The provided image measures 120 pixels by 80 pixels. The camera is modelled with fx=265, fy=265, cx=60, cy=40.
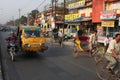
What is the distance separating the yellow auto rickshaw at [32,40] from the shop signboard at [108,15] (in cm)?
1357

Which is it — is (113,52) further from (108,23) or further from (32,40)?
(108,23)

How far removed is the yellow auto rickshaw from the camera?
16.5 metres

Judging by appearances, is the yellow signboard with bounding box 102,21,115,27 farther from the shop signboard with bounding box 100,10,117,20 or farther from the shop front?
the shop signboard with bounding box 100,10,117,20

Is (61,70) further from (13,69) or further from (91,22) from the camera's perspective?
(91,22)

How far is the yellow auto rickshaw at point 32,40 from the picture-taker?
16484mm

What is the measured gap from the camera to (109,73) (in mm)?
9320

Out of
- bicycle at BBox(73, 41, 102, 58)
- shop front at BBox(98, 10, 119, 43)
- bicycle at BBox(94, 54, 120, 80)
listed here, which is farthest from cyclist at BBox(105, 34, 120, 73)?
shop front at BBox(98, 10, 119, 43)

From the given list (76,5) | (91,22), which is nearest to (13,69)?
(91,22)

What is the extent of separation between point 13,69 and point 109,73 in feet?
16.6

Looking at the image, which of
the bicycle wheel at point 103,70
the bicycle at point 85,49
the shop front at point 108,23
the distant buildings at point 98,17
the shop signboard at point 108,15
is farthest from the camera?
the distant buildings at point 98,17

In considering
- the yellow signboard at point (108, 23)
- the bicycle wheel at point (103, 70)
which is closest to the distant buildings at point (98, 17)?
the yellow signboard at point (108, 23)

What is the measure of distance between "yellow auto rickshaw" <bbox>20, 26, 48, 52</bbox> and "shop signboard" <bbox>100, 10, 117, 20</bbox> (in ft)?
44.5

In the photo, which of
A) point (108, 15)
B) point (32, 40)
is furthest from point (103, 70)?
point (108, 15)

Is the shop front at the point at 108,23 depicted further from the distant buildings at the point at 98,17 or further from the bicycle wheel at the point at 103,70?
the bicycle wheel at the point at 103,70
